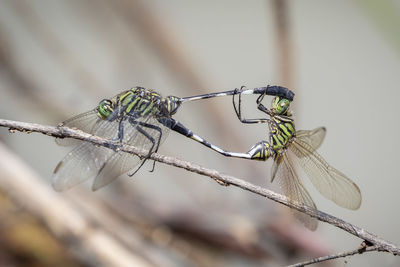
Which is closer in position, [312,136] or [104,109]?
[104,109]

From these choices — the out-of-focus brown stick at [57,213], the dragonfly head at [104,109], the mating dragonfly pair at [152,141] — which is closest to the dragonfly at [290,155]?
the mating dragonfly pair at [152,141]

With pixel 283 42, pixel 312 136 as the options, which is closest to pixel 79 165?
pixel 312 136

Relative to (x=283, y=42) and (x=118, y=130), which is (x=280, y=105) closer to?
→ (x=118, y=130)

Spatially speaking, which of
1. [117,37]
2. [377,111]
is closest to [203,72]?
[117,37]

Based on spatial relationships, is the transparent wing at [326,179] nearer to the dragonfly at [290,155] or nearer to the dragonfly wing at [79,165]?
the dragonfly at [290,155]

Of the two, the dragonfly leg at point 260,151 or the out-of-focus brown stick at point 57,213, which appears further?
the out-of-focus brown stick at point 57,213

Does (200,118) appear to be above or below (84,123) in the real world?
above
